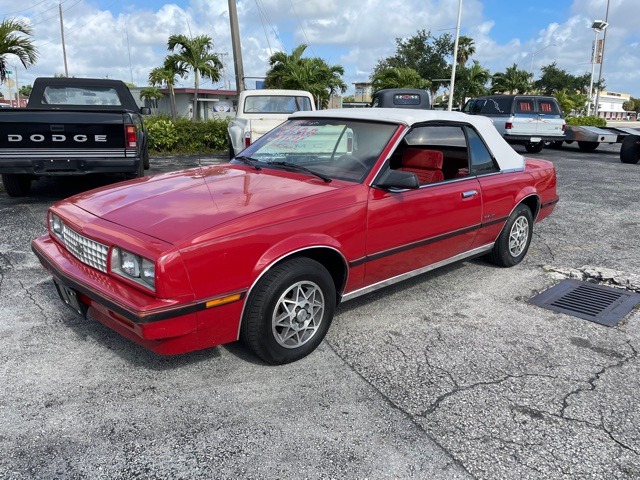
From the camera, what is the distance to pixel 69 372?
3.12m

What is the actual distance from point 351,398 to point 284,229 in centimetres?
101

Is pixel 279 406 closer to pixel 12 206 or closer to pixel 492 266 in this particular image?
pixel 492 266

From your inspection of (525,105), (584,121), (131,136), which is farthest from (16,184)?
(584,121)

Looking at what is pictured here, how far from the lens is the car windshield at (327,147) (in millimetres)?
3799

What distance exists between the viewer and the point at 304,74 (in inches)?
1170

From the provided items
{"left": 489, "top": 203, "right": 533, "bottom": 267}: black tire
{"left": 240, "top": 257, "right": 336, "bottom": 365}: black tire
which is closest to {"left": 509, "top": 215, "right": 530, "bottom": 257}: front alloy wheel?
{"left": 489, "top": 203, "right": 533, "bottom": 267}: black tire

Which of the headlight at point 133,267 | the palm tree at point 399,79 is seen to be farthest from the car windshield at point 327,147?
the palm tree at point 399,79

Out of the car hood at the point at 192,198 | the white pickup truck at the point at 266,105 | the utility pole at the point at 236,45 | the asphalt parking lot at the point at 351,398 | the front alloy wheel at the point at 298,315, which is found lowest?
the asphalt parking lot at the point at 351,398

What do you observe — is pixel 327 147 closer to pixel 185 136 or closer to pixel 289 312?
pixel 289 312

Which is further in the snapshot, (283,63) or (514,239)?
(283,63)

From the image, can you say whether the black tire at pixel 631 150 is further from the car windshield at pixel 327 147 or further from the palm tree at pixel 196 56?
the palm tree at pixel 196 56

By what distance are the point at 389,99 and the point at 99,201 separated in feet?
51.3

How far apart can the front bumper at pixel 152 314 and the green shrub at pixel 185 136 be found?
11.7m

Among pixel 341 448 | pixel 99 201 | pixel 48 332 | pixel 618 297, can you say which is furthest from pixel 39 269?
pixel 618 297
